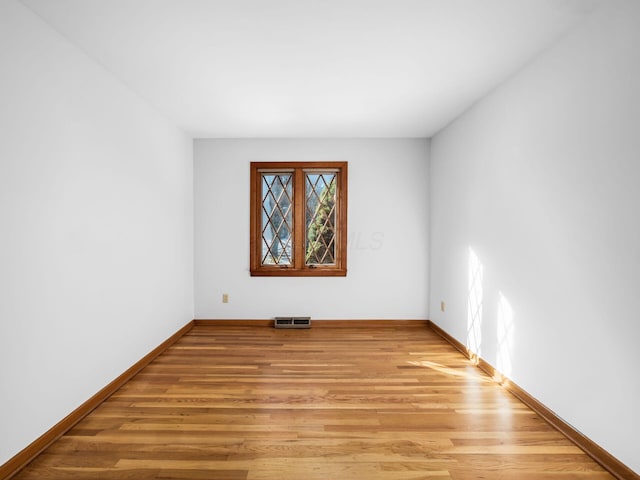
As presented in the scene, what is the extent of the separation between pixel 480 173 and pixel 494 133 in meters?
0.38

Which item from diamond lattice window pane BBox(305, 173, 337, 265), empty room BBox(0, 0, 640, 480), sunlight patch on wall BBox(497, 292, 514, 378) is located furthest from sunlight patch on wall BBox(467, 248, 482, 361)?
diamond lattice window pane BBox(305, 173, 337, 265)

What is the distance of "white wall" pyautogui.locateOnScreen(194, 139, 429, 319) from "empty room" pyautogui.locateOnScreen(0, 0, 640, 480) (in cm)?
52

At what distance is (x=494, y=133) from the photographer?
2842mm

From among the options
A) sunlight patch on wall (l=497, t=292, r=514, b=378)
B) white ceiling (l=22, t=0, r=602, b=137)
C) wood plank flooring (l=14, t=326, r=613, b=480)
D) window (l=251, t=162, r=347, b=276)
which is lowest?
wood plank flooring (l=14, t=326, r=613, b=480)

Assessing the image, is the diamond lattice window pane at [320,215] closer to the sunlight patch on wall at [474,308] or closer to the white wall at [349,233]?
the white wall at [349,233]

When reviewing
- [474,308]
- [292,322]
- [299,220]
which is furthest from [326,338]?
[474,308]

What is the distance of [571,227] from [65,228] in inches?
122

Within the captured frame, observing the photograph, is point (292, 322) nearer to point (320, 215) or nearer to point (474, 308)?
point (320, 215)

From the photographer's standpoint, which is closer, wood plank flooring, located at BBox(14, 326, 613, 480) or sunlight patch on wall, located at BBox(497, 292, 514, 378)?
wood plank flooring, located at BBox(14, 326, 613, 480)

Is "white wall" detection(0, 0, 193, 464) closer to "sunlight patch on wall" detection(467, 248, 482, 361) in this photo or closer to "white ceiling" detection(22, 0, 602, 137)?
"white ceiling" detection(22, 0, 602, 137)

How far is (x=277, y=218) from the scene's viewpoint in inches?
174

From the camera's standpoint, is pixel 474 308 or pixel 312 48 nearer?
pixel 312 48

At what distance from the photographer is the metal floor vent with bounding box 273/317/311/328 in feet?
14.0

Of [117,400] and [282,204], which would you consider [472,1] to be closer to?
[282,204]
